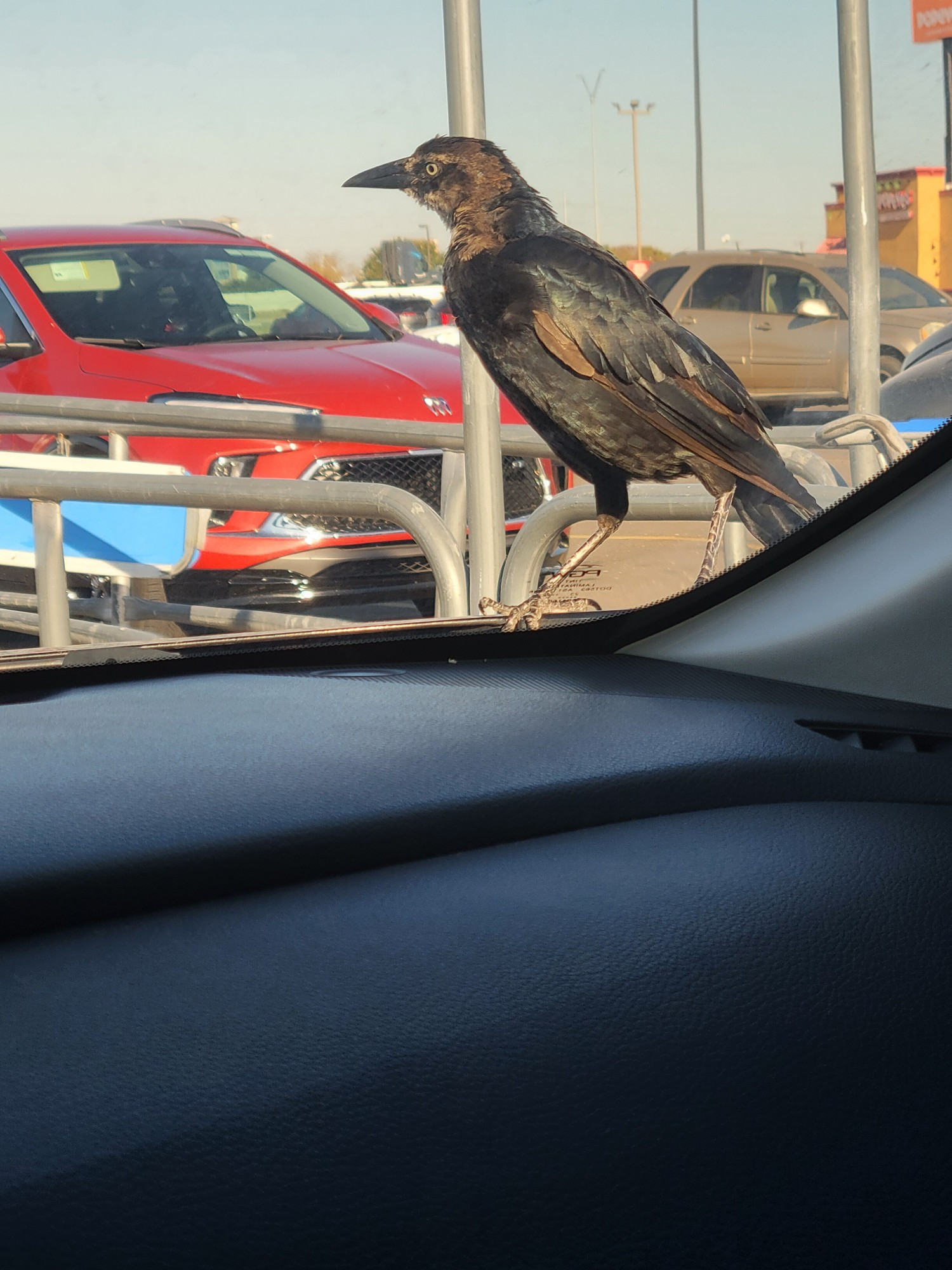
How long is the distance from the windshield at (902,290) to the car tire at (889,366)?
99 millimetres

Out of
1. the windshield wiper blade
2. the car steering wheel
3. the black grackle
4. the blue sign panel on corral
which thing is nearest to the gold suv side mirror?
the black grackle

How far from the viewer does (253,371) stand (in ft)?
11.0

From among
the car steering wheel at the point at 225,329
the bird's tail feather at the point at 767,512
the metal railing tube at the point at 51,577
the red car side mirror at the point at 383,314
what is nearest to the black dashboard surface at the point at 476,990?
the bird's tail feather at the point at 767,512

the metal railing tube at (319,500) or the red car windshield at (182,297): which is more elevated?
the red car windshield at (182,297)

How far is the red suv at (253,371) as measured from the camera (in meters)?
2.97

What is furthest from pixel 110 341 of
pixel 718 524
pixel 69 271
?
pixel 718 524

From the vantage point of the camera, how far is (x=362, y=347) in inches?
136

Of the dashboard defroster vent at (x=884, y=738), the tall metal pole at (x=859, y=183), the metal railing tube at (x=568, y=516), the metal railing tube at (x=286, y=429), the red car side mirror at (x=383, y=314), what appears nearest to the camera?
the dashboard defroster vent at (x=884, y=738)

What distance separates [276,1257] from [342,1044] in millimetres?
207

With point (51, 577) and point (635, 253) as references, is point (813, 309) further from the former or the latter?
point (51, 577)

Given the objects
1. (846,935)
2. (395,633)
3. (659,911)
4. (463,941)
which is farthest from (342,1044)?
(395,633)

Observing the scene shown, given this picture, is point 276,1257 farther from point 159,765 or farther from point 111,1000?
point 159,765

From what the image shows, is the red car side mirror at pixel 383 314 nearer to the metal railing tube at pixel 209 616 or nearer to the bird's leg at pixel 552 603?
the metal railing tube at pixel 209 616

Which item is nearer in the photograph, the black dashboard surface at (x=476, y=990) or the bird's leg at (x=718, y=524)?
the black dashboard surface at (x=476, y=990)
